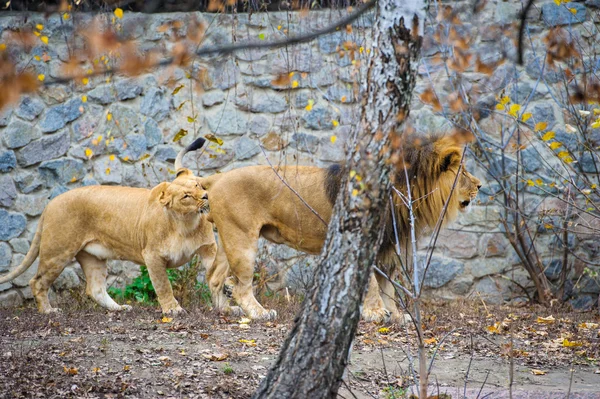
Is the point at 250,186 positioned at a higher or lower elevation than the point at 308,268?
higher

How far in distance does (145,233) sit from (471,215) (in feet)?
10.3

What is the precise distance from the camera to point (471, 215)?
6.91 m

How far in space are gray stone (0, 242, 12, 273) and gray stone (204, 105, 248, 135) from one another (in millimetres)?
2234

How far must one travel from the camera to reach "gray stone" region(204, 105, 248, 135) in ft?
23.0

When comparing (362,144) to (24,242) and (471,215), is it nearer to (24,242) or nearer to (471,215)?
(471,215)

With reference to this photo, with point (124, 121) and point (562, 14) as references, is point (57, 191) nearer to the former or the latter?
point (124, 121)

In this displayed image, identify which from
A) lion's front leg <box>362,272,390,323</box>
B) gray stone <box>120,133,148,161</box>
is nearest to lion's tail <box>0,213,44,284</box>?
gray stone <box>120,133,148,161</box>

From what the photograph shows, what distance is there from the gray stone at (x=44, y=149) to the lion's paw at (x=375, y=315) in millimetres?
3415

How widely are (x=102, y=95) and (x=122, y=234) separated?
1.75m

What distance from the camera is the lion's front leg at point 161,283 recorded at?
Result: 219 inches

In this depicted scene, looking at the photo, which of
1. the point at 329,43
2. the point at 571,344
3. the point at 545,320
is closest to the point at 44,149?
the point at 329,43

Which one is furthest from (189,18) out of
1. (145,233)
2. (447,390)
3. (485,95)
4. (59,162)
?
(447,390)

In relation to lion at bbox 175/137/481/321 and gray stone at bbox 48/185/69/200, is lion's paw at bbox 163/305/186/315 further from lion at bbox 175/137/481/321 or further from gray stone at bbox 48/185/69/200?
gray stone at bbox 48/185/69/200

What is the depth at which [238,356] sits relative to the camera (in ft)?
13.9
